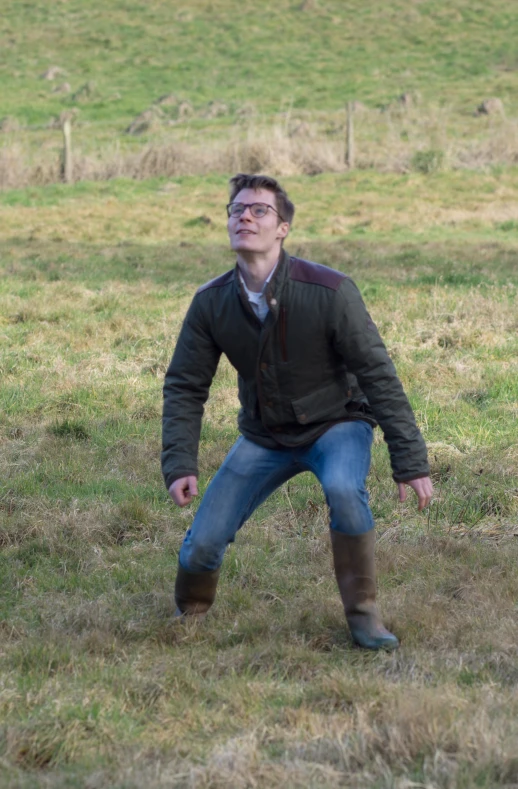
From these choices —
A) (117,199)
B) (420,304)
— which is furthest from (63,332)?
(117,199)

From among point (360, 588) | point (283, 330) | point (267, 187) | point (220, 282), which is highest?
point (267, 187)

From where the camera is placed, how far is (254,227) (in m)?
4.00

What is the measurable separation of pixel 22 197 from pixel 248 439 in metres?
16.8

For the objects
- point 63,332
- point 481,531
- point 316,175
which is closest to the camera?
point 481,531

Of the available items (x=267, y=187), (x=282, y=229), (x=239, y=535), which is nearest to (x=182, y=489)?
(x=282, y=229)

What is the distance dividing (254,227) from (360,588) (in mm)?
1484

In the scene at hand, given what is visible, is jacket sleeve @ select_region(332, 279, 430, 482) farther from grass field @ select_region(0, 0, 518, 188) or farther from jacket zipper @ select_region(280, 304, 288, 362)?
grass field @ select_region(0, 0, 518, 188)

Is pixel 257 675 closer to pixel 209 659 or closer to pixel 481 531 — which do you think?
pixel 209 659

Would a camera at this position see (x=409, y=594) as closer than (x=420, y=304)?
Yes

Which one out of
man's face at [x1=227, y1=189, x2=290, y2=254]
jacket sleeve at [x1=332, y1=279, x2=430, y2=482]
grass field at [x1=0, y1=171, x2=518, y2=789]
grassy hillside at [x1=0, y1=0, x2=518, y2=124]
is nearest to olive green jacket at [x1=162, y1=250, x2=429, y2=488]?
jacket sleeve at [x1=332, y1=279, x2=430, y2=482]

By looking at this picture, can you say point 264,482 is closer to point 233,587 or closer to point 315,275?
point 233,587

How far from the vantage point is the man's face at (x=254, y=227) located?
13.1 feet

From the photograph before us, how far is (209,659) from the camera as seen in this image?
3.99 meters

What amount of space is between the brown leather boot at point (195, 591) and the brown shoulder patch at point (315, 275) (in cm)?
127
